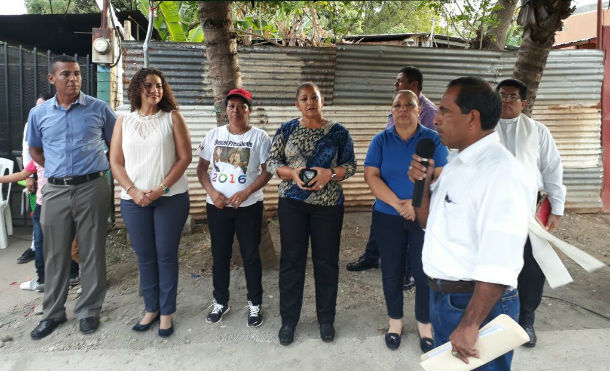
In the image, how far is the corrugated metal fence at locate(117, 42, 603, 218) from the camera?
5.63 m

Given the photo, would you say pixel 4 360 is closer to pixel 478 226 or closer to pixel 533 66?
pixel 478 226

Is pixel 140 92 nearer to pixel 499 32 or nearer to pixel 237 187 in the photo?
pixel 237 187

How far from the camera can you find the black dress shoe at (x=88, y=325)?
3207 mm

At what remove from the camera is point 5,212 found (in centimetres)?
548

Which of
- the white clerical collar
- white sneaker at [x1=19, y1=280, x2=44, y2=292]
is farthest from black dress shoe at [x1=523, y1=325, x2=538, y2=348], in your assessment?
white sneaker at [x1=19, y1=280, x2=44, y2=292]

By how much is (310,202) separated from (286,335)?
1.03 m

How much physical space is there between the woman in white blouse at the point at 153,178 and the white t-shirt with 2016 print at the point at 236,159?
0.77 feet

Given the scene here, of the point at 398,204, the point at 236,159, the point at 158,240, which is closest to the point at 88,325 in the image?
the point at 158,240

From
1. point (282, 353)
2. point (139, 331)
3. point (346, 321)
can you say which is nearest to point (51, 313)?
point (139, 331)

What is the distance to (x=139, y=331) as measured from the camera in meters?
3.22

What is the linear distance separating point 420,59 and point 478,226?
499 centimetres

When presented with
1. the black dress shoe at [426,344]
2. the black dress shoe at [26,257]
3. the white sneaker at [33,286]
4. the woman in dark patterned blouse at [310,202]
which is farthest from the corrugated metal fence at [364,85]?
the black dress shoe at [426,344]

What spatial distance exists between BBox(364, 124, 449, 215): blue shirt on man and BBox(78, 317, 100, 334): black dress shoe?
2.42 meters

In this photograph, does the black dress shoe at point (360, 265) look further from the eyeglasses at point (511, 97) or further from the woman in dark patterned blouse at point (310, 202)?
the eyeglasses at point (511, 97)
